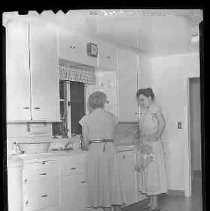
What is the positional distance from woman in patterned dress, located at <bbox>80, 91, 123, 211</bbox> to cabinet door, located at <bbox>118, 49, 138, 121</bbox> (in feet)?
0.26

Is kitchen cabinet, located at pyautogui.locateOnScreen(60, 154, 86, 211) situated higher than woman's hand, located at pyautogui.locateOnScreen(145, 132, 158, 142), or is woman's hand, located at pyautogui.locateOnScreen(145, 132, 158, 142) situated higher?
woman's hand, located at pyautogui.locateOnScreen(145, 132, 158, 142)

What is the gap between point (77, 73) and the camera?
195 centimetres

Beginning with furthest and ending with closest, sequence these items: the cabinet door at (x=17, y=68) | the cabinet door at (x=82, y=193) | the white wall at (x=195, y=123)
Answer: the cabinet door at (x=82, y=193) < the cabinet door at (x=17, y=68) < the white wall at (x=195, y=123)

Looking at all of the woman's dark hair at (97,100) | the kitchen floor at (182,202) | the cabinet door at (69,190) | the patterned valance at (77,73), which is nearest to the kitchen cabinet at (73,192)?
the cabinet door at (69,190)

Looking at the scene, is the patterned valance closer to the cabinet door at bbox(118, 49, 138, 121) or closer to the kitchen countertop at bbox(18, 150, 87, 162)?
the cabinet door at bbox(118, 49, 138, 121)

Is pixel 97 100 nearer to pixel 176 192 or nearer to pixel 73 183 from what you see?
pixel 73 183

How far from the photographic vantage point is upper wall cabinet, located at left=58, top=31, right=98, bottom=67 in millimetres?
1873

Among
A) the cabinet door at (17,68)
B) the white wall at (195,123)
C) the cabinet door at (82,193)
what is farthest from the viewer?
the cabinet door at (82,193)

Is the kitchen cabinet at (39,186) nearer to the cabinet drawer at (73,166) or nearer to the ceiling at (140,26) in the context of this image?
the cabinet drawer at (73,166)

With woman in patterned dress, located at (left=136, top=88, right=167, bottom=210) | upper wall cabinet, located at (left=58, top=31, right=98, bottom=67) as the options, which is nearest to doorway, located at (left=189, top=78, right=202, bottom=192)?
woman in patterned dress, located at (left=136, top=88, right=167, bottom=210)

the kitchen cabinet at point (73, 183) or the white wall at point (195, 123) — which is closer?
the white wall at point (195, 123)

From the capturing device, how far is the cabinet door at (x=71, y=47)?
6.15 ft

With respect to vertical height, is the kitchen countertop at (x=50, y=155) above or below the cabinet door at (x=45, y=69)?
below

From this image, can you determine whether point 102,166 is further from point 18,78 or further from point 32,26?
point 32,26
